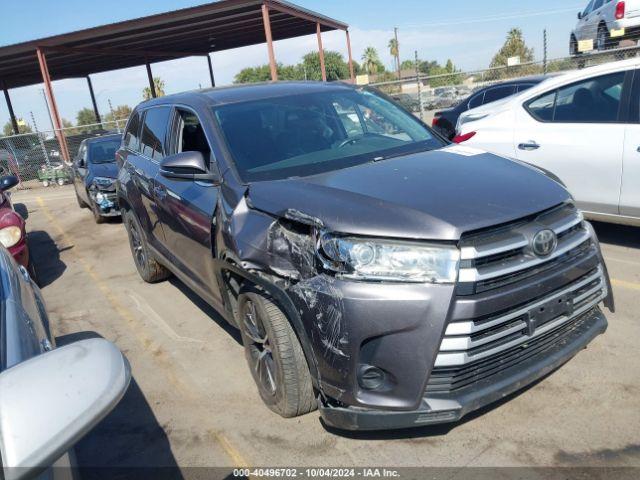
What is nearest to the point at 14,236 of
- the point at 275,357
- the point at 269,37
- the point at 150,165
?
the point at 150,165

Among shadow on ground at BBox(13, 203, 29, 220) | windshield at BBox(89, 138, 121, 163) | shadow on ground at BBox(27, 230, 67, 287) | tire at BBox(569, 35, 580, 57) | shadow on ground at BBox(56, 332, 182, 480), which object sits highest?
tire at BBox(569, 35, 580, 57)

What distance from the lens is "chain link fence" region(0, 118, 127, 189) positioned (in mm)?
18144

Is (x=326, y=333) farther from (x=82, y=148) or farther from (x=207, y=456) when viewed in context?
(x=82, y=148)

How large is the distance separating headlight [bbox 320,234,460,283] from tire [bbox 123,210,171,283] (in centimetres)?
359

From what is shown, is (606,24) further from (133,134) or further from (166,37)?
(166,37)

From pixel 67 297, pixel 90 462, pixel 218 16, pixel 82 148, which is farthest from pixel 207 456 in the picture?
pixel 218 16

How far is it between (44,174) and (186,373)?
17019mm

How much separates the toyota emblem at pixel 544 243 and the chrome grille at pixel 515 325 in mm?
218

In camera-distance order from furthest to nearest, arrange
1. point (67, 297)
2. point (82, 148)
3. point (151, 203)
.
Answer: point (82, 148) → point (67, 297) → point (151, 203)

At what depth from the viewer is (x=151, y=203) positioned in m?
4.75

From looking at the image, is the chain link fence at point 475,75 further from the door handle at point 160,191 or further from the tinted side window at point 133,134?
the door handle at point 160,191

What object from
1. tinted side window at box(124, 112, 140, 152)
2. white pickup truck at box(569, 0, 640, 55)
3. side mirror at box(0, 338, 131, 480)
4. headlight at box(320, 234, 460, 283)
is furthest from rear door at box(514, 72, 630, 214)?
white pickup truck at box(569, 0, 640, 55)

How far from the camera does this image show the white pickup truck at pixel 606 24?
37.8 feet

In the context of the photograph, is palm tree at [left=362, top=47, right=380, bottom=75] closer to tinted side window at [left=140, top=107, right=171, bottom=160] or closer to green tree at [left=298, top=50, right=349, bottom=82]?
green tree at [left=298, top=50, right=349, bottom=82]
